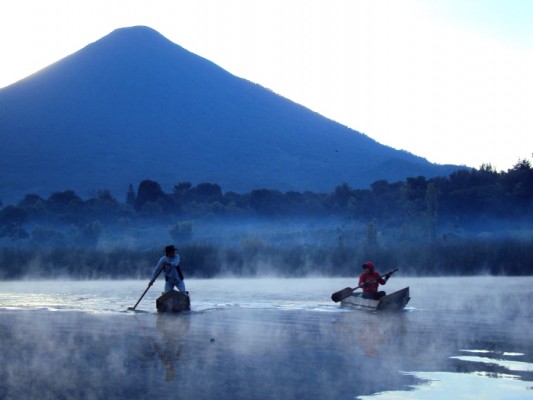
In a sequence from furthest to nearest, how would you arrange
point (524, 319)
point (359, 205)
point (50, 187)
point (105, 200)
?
point (50, 187), point (105, 200), point (359, 205), point (524, 319)

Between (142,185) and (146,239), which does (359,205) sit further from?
(142,185)

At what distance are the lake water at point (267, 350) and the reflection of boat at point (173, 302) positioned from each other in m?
0.34

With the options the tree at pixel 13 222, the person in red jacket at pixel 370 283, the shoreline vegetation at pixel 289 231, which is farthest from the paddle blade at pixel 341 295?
the tree at pixel 13 222

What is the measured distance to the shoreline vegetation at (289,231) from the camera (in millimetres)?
46562

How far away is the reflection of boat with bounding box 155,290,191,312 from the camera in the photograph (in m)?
25.2

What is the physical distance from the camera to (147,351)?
53.4 ft

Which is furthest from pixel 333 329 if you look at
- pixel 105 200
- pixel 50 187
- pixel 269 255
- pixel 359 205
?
pixel 50 187

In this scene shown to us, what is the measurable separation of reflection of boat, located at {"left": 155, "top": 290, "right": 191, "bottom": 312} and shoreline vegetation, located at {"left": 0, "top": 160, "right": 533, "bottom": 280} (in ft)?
65.6

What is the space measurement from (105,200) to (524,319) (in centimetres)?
12259

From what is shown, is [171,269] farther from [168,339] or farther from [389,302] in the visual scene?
[168,339]

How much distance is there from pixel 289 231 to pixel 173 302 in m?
96.8

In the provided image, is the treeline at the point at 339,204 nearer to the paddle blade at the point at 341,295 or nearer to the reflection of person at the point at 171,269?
the paddle blade at the point at 341,295

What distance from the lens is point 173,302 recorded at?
25.4m

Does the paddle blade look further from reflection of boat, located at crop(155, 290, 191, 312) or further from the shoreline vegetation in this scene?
the shoreline vegetation
